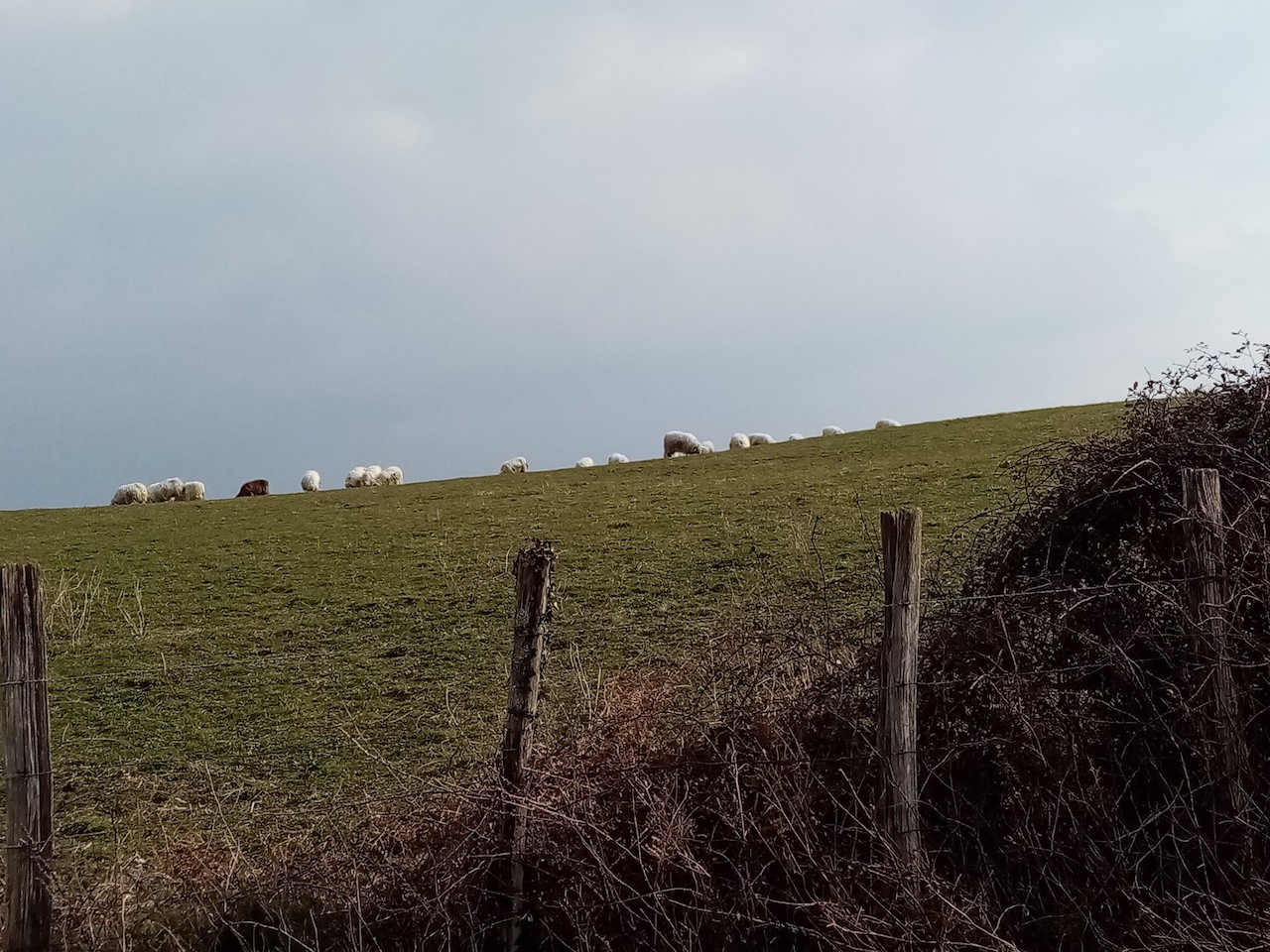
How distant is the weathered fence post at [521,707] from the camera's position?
219 inches

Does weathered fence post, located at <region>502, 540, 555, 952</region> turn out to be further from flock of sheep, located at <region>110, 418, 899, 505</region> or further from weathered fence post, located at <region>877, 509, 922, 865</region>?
flock of sheep, located at <region>110, 418, 899, 505</region>

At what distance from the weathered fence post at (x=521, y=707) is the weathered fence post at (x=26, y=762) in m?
2.40

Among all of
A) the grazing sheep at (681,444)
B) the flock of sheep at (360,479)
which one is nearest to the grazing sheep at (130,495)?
the flock of sheep at (360,479)

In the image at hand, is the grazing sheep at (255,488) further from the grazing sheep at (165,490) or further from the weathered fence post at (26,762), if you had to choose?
the weathered fence post at (26,762)

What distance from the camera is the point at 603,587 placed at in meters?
16.1

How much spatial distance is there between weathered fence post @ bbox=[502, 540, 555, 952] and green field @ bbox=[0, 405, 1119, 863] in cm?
78

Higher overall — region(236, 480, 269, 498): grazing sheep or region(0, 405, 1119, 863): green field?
region(236, 480, 269, 498): grazing sheep

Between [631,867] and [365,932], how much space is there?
4.83ft

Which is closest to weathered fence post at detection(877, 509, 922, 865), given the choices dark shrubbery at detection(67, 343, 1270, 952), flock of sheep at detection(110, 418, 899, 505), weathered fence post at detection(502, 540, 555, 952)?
dark shrubbery at detection(67, 343, 1270, 952)

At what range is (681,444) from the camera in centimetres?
4284

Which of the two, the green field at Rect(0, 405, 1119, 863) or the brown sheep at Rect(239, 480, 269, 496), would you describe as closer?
the green field at Rect(0, 405, 1119, 863)

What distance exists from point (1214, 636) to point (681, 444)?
1464 inches

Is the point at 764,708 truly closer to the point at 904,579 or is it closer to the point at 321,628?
the point at 904,579

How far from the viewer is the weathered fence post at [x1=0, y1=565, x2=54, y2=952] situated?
226 inches
